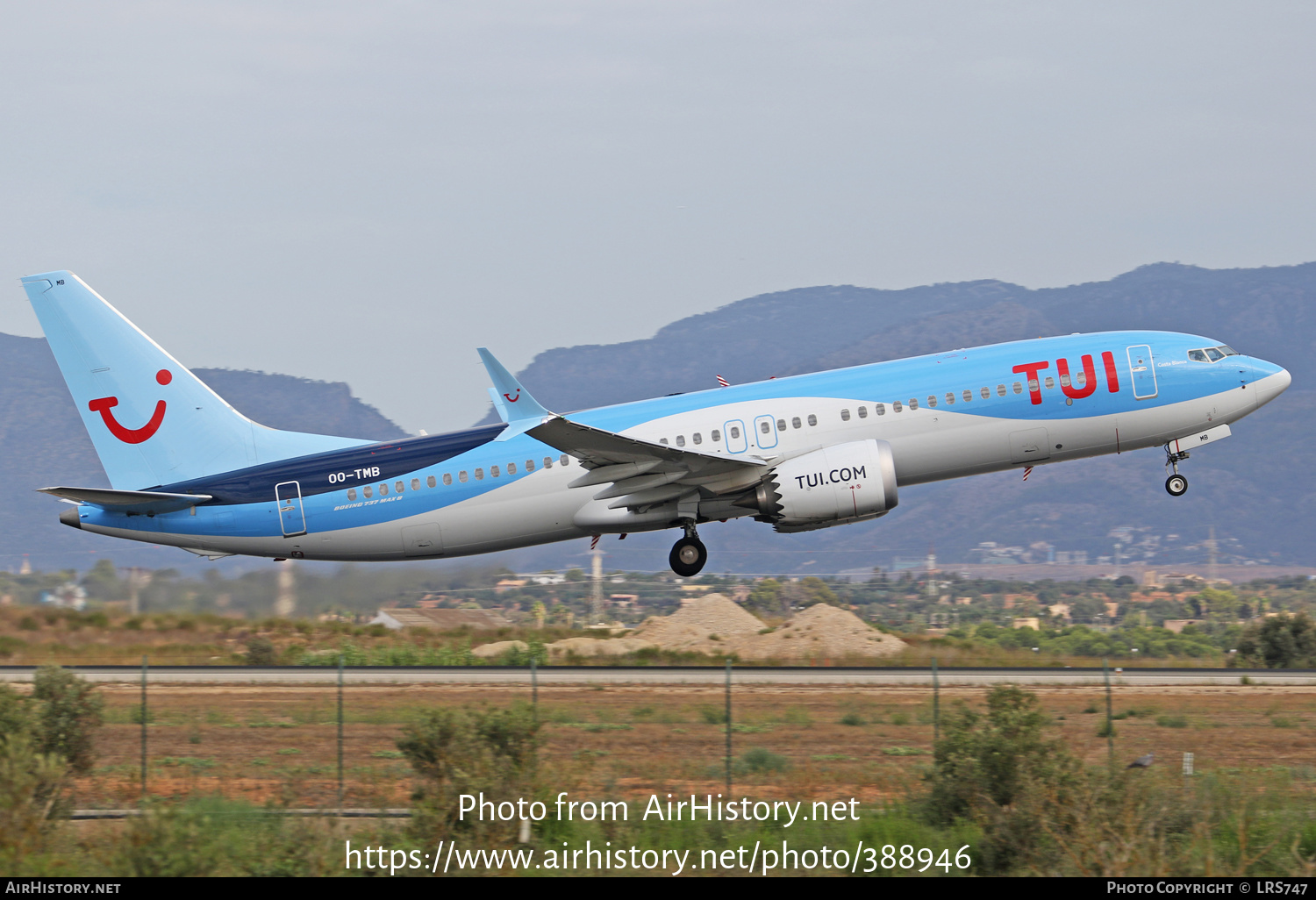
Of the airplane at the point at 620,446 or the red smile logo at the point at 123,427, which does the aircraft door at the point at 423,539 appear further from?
the red smile logo at the point at 123,427

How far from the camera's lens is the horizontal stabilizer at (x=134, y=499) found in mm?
28438

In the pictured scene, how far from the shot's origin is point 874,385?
28594 mm

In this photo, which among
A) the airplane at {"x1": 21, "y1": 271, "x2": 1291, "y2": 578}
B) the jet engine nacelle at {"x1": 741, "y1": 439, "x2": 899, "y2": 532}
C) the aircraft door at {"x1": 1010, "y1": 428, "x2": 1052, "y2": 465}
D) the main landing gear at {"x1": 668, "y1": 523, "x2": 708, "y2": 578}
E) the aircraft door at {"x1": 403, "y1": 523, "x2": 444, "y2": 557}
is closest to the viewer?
the jet engine nacelle at {"x1": 741, "y1": 439, "x2": 899, "y2": 532}

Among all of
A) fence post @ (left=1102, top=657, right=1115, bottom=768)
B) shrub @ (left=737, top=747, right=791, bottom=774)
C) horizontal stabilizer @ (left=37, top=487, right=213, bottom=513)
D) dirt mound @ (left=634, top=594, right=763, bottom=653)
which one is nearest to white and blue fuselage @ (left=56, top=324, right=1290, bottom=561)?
horizontal stabilizer @ (left=37, top=487, right=213, bottom=513)

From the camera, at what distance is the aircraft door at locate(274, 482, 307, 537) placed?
30125mm

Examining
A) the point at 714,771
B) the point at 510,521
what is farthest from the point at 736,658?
the point at 714,771

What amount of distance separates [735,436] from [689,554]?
353cm

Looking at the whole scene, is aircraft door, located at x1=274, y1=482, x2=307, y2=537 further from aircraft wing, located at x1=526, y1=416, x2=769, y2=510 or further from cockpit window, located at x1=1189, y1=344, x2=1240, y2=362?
cockpit window, located at x1=1189, y1=344, x2=1240, y2=362

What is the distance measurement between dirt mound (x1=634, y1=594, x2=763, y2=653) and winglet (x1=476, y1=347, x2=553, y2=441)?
554 inches

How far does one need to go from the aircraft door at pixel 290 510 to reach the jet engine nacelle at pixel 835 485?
37.5 feet

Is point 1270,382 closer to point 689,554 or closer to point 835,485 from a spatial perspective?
point 835,485

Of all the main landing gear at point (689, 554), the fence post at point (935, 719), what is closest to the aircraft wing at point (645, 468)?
the main landing gear at point (689, 554)
